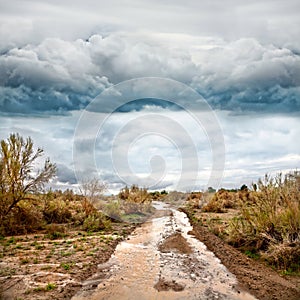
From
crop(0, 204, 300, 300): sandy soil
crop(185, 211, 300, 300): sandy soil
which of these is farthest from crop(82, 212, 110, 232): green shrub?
crop(185, 211, 300, 300): sandy soil

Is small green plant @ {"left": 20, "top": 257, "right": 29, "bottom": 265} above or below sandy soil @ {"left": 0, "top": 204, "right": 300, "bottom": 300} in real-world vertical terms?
below

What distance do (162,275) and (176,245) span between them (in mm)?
5148

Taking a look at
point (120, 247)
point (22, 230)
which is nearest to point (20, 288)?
point (120, 247)

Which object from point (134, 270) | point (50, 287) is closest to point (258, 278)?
point (134, 270)

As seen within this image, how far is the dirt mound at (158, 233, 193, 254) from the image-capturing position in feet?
48.5

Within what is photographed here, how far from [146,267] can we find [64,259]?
3106 millimetres

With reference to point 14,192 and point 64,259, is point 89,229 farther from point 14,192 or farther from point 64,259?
point 64,259

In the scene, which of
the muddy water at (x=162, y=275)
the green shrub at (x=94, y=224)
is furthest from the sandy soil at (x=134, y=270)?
the green shrub at (x=94, y=224)

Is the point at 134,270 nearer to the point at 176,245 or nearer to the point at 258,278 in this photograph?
the point at 258,278

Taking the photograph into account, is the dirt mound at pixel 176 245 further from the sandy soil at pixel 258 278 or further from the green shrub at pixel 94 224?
the green shrub at pixel 94 224

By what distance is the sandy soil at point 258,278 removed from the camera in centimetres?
906

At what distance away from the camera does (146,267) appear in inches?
469

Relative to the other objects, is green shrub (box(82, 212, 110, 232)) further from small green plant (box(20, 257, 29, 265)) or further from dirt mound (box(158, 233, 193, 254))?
small green plant (box(20, 257, 29, 265))

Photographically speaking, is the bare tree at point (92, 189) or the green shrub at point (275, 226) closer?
the green shrub at point (275, 226)
